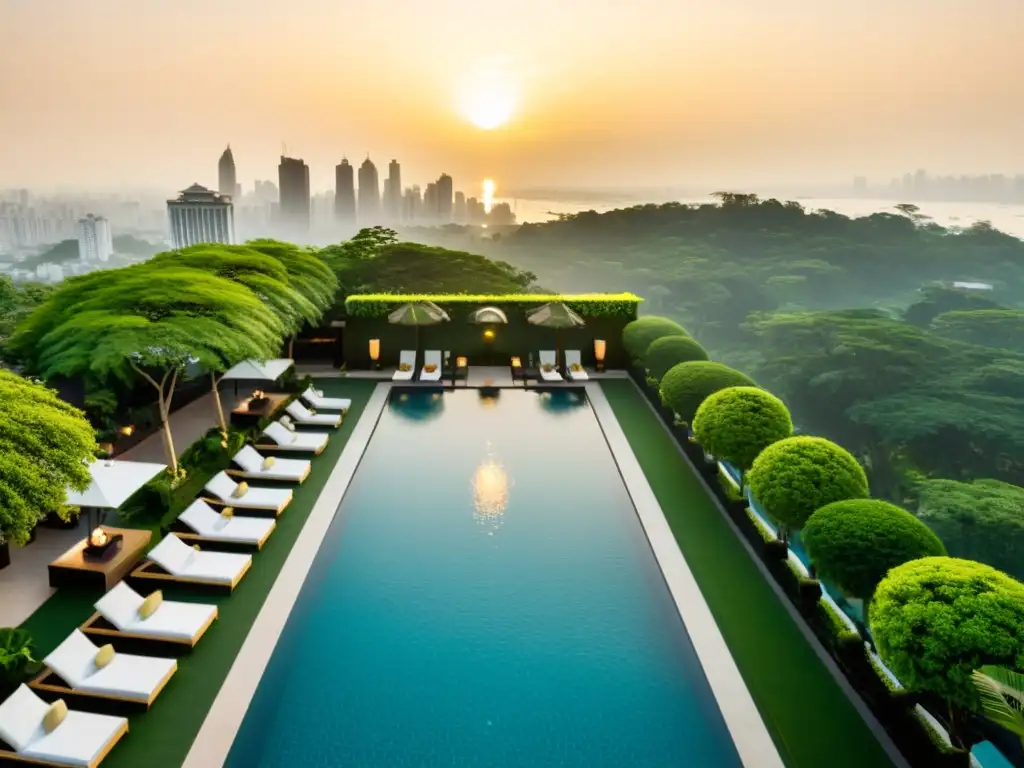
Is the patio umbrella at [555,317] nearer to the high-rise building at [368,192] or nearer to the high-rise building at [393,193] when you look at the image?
the high-rise building at [368,192]

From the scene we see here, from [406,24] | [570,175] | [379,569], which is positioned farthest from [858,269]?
[379,569]

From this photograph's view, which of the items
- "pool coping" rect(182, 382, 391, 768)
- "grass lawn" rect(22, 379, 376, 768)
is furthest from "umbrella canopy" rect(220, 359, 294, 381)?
"grass lawn" rect(22, 379, 376, 768)

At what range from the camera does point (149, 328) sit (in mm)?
14773

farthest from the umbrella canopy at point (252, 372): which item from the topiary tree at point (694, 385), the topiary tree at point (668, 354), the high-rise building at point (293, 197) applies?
the high-rise building at point (293, 197)

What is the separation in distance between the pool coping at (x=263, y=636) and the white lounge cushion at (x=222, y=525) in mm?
672

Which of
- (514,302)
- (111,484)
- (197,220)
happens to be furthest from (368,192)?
(111,484)

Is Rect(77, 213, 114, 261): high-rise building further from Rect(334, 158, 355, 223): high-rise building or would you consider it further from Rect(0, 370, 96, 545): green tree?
Rect(0, 370, 96, 545): green tree

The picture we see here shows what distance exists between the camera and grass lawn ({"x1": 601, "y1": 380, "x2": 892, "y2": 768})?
8.34m

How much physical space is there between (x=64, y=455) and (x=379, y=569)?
525 cm

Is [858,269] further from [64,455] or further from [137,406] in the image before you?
[64,455]

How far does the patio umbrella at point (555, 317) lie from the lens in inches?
952

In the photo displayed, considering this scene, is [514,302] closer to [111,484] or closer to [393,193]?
[111,484]

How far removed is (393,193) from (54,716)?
387ft

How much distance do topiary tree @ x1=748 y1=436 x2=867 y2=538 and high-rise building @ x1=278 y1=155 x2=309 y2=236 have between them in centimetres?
9866
